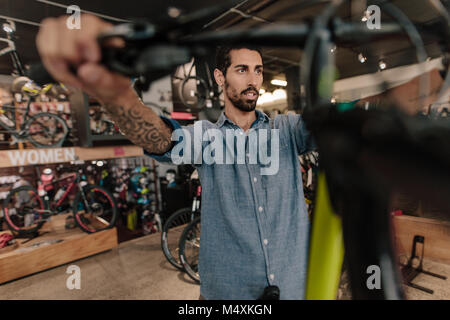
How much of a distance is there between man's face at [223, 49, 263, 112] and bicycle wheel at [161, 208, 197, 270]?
7.03 feet

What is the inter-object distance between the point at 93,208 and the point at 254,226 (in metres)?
3.37

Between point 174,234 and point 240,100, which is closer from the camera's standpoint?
point 240,100

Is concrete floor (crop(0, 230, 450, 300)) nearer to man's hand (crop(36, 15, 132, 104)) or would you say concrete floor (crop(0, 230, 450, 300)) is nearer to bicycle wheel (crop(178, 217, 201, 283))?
bicycle wheel (crop(178, 217, 201, 283))

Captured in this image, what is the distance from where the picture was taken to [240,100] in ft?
3.60

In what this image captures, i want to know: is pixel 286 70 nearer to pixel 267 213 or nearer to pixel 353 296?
pixel 267 213

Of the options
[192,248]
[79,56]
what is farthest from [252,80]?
[192,248]

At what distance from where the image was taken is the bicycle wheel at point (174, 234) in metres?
2.79

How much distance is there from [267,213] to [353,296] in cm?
53

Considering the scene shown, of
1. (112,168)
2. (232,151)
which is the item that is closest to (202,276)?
(232,151)

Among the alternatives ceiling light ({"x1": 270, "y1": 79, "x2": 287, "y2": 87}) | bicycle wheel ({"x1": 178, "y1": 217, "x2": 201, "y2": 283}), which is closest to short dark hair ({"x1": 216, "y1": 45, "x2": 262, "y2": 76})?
bicycle wheel ({"x1": 178, "y1": 217, "x2": 201, "y2": 283})

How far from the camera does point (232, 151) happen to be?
1.09 metres

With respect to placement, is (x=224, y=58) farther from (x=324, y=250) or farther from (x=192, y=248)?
(x=192, y=248)

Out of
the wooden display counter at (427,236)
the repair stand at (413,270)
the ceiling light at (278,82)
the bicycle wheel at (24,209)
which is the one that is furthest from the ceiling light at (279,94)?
the bicycle wheel at (24,209)

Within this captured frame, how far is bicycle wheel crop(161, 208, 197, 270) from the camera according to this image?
9.14ft
